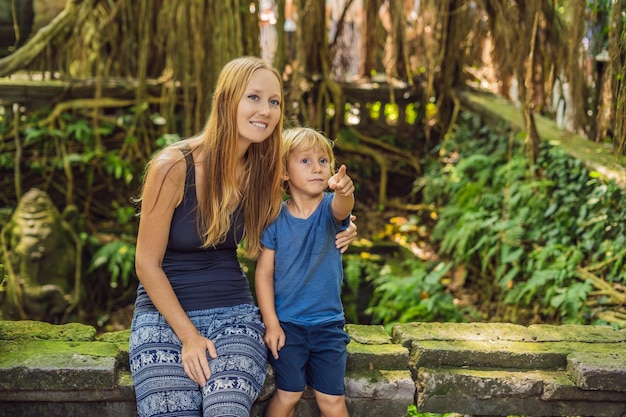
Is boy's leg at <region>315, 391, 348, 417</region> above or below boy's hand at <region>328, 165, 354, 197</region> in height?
below

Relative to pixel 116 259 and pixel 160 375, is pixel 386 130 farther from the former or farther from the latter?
pixel 160 375

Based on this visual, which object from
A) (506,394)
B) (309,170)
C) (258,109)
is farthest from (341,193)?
(506,394)

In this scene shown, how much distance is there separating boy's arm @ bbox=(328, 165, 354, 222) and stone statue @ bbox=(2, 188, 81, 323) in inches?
148

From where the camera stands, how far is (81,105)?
7.07 meters

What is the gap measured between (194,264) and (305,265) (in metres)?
0.40

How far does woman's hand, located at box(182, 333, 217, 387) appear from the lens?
8.07 ft

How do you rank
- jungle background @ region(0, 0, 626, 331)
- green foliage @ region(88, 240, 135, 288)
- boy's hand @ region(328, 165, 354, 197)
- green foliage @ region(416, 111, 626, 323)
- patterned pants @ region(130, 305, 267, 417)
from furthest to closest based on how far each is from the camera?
green foliage @ region(88, 240, 135, 288)
jungle background @ region(0, 0, 626, 331)
green foliage @ region(416, 111, 626, 323)
boy's hand @ region(328, 165, 354, 197)
patterned pants @ region(130, 305, 267, 417)

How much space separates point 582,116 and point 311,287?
318cm

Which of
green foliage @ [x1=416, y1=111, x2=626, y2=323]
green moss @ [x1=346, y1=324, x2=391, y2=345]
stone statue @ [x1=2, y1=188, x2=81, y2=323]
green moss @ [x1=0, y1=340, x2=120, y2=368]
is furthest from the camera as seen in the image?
stone statue @ [x1=2, y1=188, x2=81, y2=323]

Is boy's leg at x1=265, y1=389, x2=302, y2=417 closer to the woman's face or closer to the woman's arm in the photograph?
the woman's arm

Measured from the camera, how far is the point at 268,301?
2705 mm

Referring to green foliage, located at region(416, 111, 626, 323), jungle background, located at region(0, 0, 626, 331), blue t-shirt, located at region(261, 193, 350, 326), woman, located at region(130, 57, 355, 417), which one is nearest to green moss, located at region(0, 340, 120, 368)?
woman, located at region(130, 57, 355, 417)

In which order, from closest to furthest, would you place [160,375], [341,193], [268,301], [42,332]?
[160,375], [341,193], [268,301], [42,332]

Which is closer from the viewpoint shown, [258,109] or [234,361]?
[234,361]
